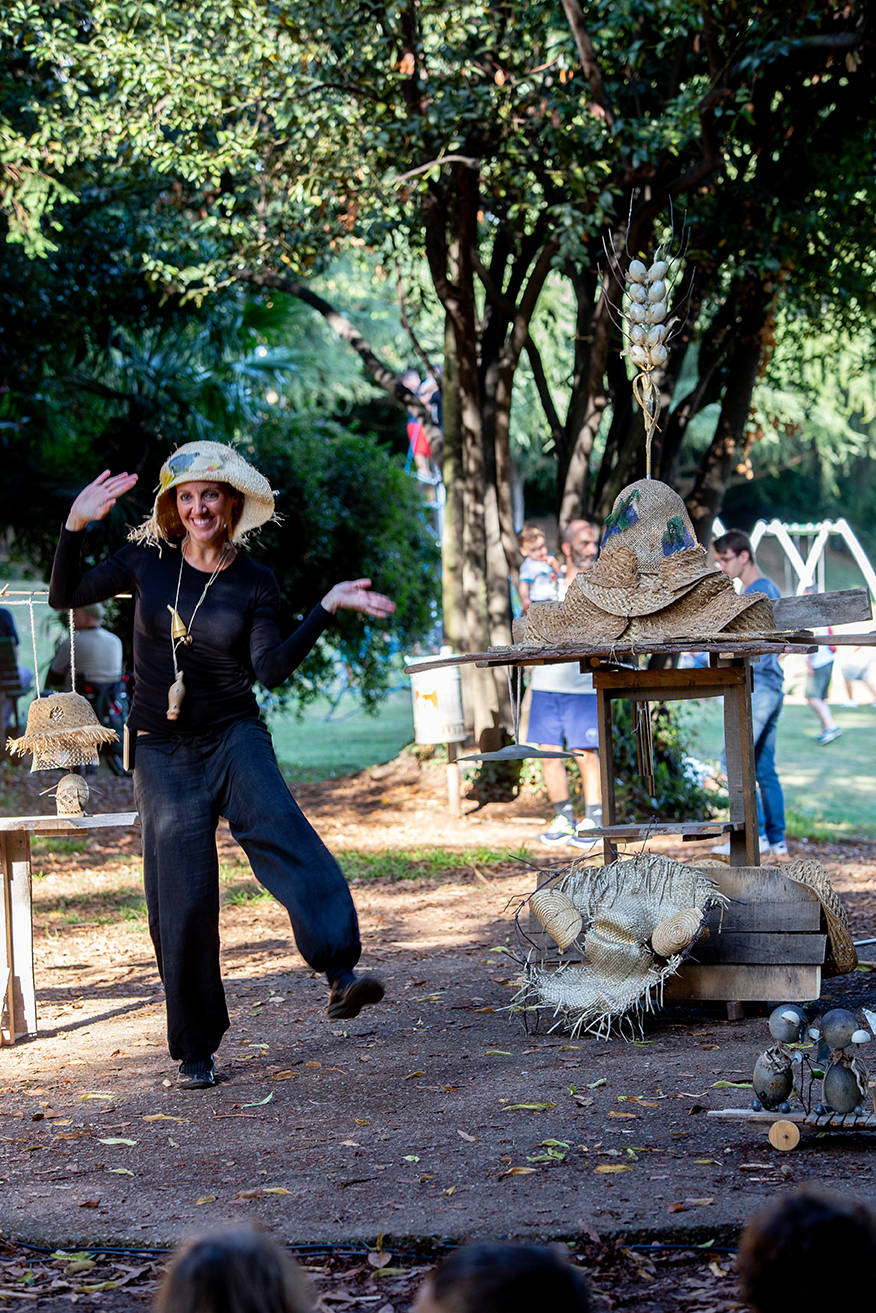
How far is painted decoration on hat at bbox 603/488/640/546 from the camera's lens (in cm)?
587

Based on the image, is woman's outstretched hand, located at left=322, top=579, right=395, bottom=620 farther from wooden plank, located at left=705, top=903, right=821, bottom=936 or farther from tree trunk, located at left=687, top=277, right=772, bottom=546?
tree trunk, located at left=687, top=277, right=772, bottom=546

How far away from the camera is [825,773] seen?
15.5 meters

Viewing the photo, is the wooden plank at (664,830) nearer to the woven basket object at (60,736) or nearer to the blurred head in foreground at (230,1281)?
the woven basket object at (60,736)

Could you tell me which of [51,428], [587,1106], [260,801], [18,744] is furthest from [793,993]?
[51,428]

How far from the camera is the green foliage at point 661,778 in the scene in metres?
10.8

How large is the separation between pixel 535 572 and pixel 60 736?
17.9 ft

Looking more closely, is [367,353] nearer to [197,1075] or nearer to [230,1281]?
[197,1075]

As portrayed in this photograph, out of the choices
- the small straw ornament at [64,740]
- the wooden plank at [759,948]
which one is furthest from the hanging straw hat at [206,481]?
the wooden plank at [759,948]

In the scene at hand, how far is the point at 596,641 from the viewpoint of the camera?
18.1 feet

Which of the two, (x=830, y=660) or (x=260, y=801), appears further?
(x=830, y=660)

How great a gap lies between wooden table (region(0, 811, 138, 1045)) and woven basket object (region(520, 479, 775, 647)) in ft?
6.34

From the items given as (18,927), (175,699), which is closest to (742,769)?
(175,699)

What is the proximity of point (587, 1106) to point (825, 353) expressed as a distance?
415 inches

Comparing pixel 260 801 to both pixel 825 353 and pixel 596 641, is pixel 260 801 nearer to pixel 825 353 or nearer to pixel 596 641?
pixel 596 641
